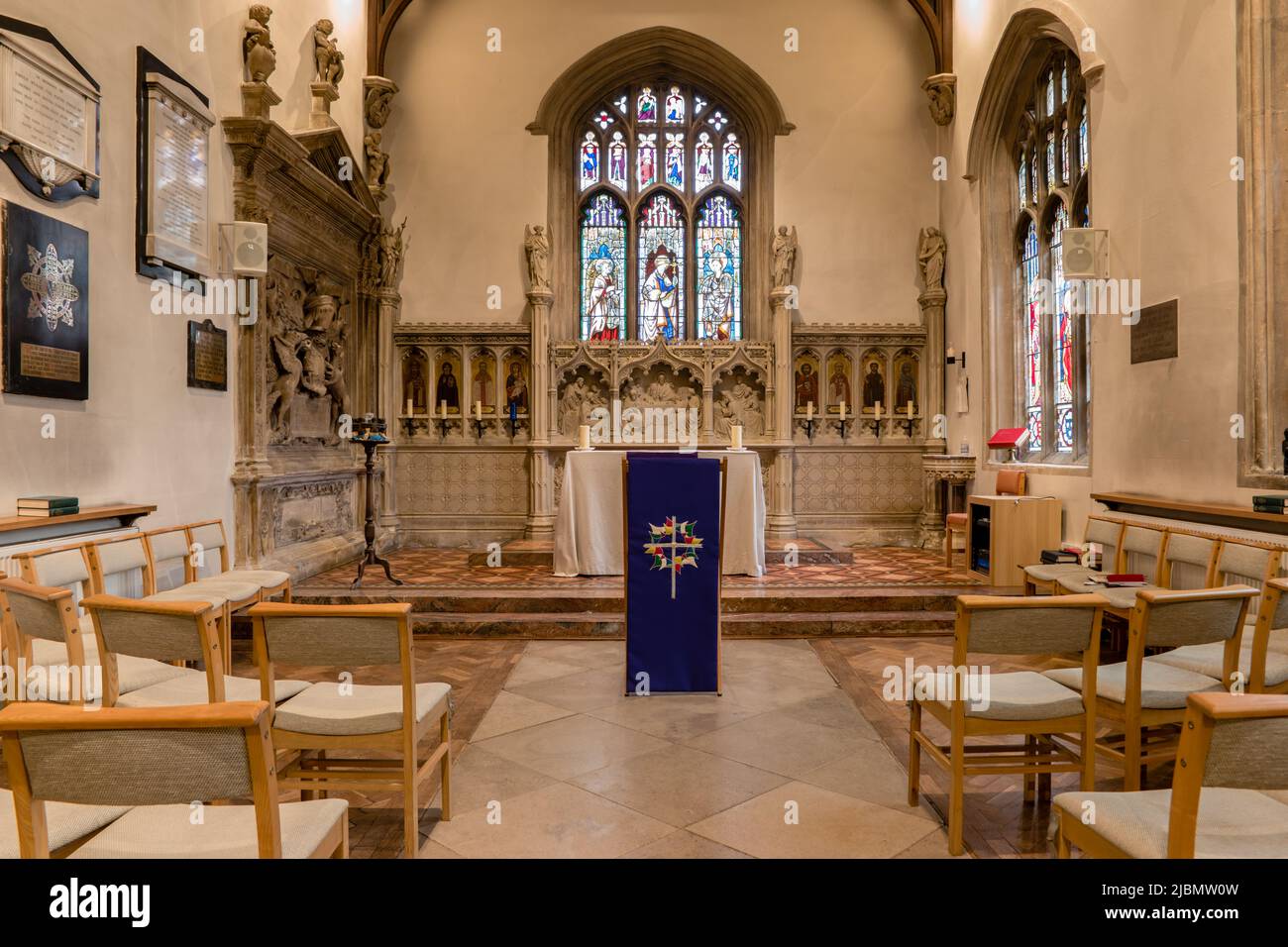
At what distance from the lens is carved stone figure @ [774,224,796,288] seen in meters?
9.92

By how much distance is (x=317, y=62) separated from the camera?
8320 millimetres

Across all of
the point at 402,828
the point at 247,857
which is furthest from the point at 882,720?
the point at 247,857

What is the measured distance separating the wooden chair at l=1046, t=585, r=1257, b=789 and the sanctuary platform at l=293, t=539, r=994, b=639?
126 inches

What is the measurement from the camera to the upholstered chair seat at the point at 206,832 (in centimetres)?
179

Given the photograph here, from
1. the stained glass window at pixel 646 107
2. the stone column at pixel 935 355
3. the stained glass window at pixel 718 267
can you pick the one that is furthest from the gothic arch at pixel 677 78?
the stone column at pixel 935 355

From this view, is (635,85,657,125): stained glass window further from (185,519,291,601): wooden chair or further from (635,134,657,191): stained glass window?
(185,519,291,601): wooden chair

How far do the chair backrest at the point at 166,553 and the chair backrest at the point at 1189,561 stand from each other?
242 inches

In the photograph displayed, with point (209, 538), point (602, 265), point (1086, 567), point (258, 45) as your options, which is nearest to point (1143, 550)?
point (1086, 567)

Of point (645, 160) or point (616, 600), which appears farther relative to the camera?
point (645, 160)

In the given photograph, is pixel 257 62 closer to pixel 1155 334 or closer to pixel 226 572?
pixel 226 572

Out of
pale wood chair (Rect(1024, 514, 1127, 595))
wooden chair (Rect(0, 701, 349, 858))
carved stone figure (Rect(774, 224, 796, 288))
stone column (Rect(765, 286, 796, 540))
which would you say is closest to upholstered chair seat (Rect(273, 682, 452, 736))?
wooden chair (Rect(0, 701, 349, 858))

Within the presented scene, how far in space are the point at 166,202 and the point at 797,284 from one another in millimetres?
6987

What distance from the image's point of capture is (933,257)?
996 centimetres

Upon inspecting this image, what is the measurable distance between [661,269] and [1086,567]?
21.9 feet
